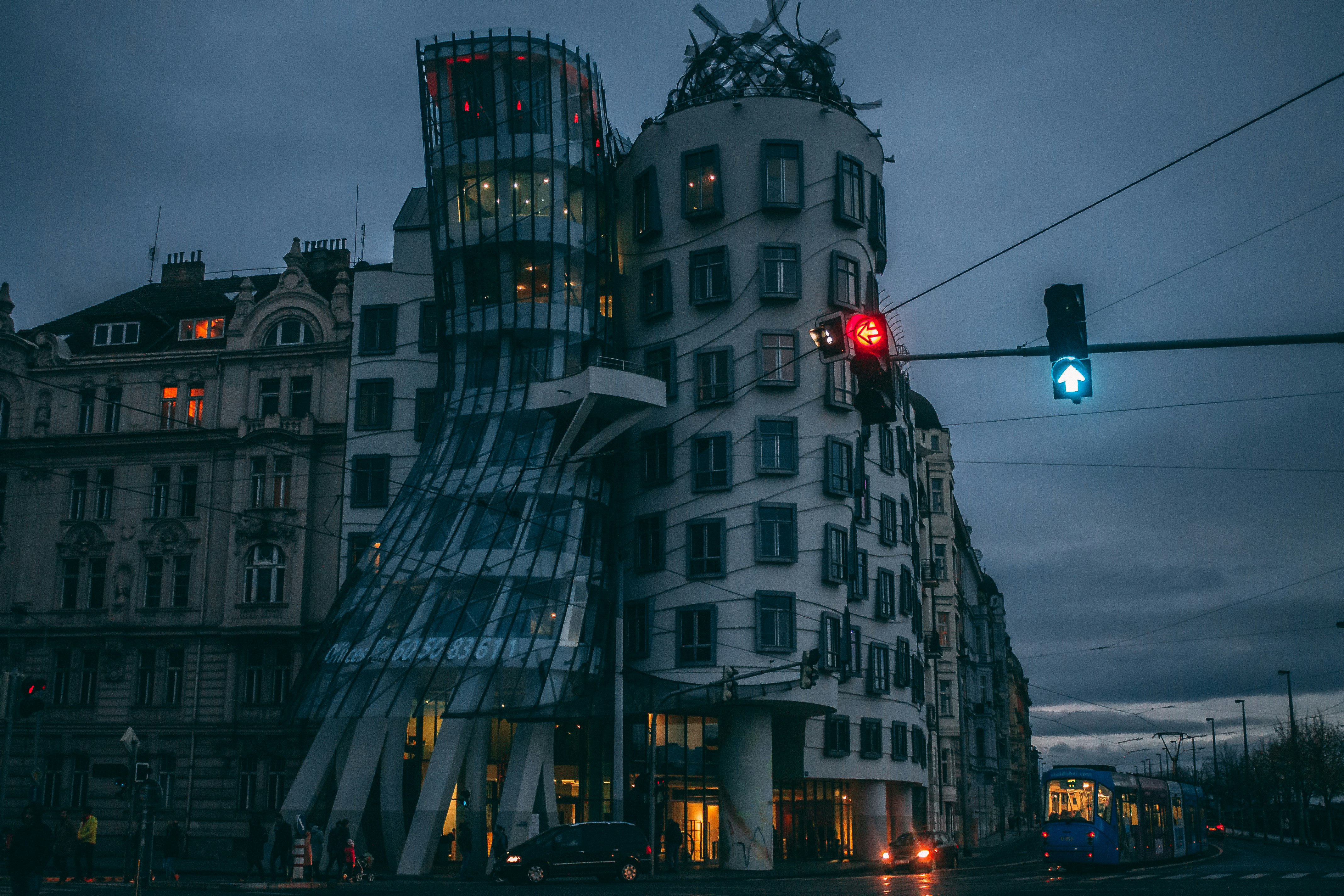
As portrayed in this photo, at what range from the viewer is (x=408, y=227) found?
58.0 m

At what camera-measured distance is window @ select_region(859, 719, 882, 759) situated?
2068 inches

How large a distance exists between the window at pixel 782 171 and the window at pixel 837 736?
2045 centimetres

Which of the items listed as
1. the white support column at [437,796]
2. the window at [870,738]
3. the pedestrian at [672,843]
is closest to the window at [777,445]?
the window at [870,738]

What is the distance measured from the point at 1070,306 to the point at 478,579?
32.7 meters

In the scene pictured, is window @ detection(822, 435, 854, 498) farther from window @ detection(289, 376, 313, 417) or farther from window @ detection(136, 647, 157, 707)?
window @ detection(136, 647, 157, 707)

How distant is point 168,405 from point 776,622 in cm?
2998

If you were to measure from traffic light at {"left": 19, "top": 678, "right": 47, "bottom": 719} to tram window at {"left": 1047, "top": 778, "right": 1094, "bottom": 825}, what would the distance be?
106 feet

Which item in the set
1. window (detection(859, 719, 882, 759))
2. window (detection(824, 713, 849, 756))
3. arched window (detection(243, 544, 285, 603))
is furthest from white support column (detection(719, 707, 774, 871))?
arched window (detection(243, 544, 285, 603))

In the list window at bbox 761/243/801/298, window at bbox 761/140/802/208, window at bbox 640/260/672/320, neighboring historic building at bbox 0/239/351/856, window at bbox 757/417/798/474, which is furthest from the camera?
neighboring historic building at bbox 0/239/351/856

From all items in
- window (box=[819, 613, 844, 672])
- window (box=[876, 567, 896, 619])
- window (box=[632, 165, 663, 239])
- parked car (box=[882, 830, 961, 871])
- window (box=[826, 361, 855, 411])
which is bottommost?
parked car (box=[882, 830, 961, 871])

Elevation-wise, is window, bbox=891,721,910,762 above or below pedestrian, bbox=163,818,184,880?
above

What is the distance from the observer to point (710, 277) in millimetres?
50500

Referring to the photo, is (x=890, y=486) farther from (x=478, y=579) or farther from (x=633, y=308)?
(x=478, y=579)

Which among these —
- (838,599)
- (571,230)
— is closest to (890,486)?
(838,599)
